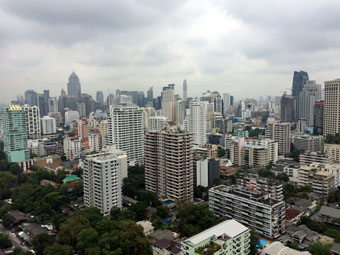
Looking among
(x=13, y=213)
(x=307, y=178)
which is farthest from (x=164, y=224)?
(x=307, y=178)

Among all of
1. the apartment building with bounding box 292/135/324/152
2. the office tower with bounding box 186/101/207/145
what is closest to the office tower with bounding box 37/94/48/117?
the office tower with bounding box 186/101/207/145

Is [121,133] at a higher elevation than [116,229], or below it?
higher

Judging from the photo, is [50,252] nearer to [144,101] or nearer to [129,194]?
[129,194]

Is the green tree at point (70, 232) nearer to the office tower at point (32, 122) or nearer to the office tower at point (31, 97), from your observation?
the office tower at point (32, 122)

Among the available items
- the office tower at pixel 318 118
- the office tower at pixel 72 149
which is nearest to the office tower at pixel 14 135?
the office tower at pixel 72 149

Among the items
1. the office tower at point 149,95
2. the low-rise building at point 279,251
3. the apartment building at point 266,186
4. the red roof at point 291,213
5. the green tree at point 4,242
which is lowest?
the green tree at point 4,242

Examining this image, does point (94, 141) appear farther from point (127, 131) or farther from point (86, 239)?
point (86, 239)

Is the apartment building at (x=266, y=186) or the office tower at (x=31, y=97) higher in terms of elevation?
the office tower at (x=31, y=97)
